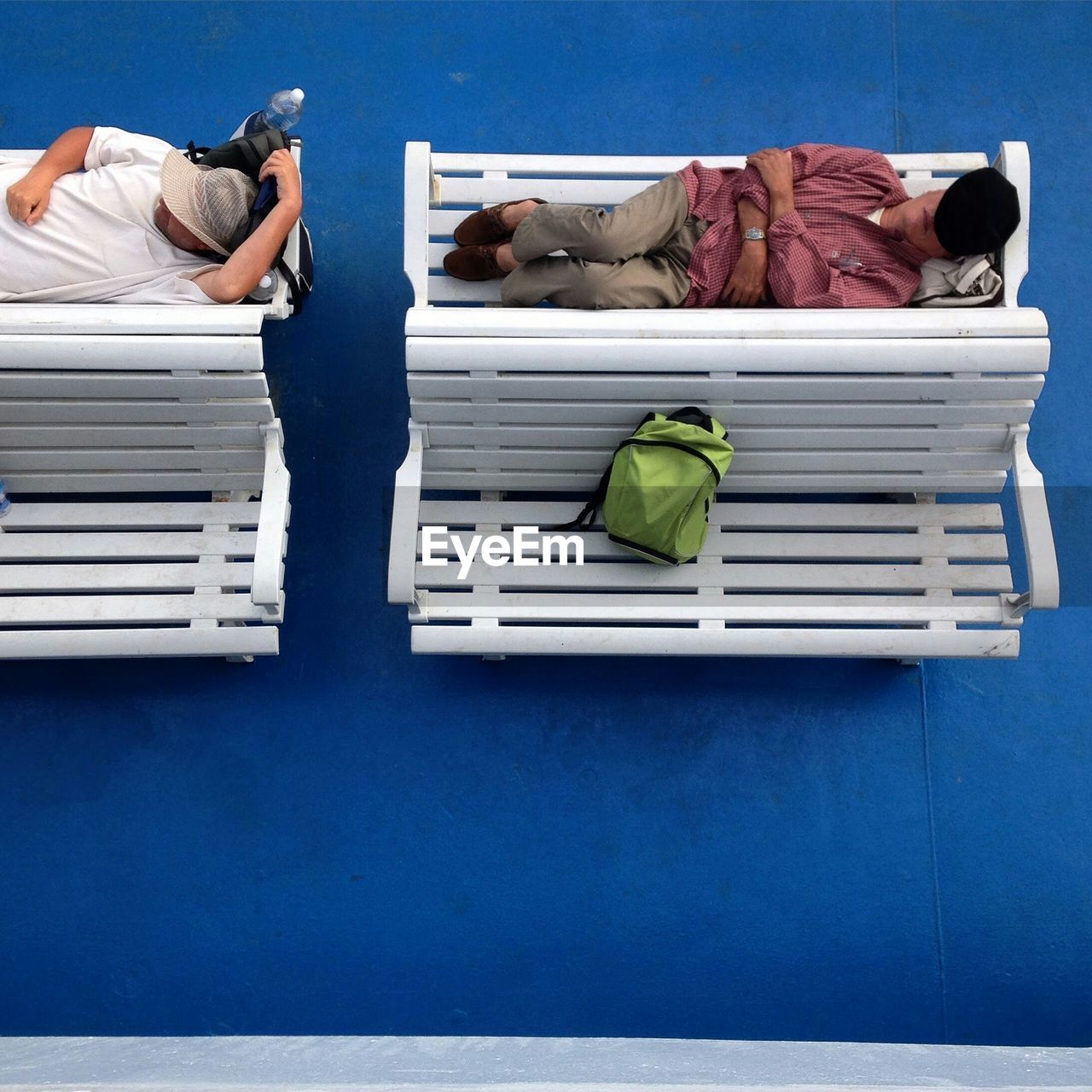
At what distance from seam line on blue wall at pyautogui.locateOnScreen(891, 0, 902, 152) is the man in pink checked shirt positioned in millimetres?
637

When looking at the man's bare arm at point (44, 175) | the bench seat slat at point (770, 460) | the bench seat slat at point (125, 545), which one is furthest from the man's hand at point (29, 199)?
the bench seat slat at point (770, 460)

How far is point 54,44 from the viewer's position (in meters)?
3.04

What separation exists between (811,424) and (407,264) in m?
1.08

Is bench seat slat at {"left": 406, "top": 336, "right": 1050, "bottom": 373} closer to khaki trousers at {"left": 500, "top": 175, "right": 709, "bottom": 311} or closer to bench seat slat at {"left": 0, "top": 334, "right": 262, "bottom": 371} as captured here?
khaki trousers at {"left": 500, "top": 175, "right": 709, "bottom": 311}

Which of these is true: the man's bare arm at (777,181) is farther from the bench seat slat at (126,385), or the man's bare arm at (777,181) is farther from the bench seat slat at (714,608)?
the bench seat slat at (126,385)

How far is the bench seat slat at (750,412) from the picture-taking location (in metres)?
2.31

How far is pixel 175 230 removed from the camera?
2.47 m

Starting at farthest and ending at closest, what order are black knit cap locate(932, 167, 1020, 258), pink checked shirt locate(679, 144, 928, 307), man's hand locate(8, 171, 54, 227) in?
1. man's hand locate(8, 171, 54, 227)
2. pink checked shirt locate(679, 144, 928, 307)
3. black knit cap locate(932, 167, 1020, 258)

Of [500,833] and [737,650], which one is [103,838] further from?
[737,650]

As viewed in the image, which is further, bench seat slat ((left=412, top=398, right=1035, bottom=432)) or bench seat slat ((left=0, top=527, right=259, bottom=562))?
bench seat slat ((left=0, top=527, right=259, bottom=562))

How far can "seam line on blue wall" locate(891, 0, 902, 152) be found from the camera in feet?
9.82

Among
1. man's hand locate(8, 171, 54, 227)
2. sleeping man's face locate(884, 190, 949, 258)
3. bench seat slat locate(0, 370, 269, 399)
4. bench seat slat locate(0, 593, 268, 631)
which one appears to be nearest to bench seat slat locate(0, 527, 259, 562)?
bench seat slat locate(0, 593, 268, 631)

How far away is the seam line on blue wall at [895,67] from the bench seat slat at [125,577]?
2.35 metres

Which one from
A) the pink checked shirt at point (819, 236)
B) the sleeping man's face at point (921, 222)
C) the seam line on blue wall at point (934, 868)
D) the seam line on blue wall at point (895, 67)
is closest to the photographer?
the sleeping man's face at point (921, 222)
